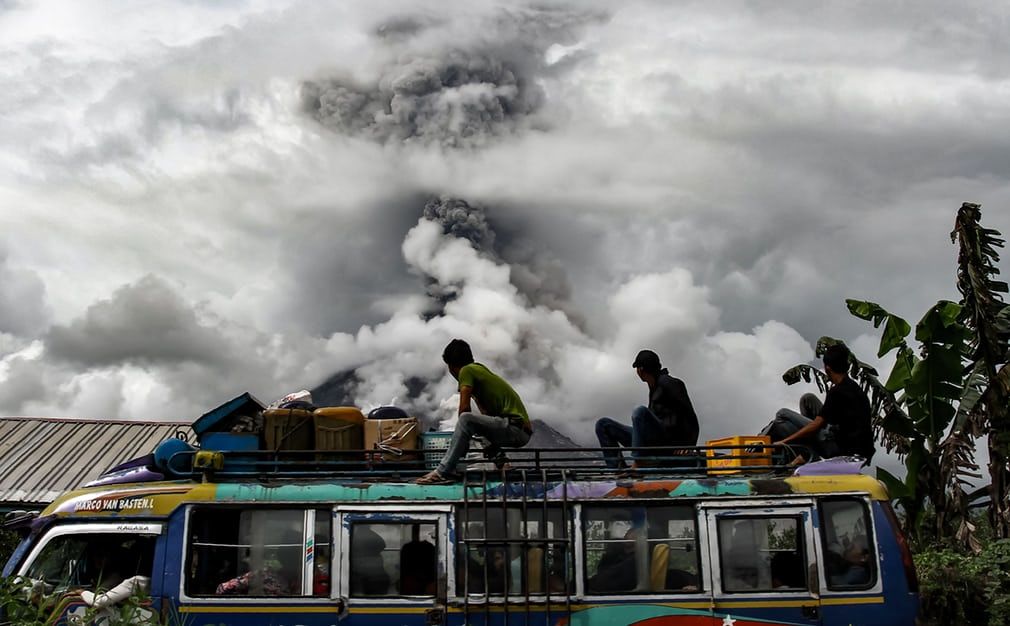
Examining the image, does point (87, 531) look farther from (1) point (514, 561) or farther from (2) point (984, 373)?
(2) point (984, 373)

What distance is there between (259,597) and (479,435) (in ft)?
7.84

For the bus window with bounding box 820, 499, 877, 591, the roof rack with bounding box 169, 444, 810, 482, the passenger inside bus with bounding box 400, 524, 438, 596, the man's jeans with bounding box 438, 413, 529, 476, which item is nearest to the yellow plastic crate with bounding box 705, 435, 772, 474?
the roof rack with bounding box 169, 444, 810, 482

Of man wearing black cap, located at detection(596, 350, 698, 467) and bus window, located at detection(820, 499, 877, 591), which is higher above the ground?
man wearing black cap, located at detection(596, 350, 698, 467)

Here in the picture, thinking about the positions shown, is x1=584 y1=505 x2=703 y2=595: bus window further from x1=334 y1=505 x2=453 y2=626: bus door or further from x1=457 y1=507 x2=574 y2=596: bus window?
x1=334 y1=505 x2=453 y2=626: bus door

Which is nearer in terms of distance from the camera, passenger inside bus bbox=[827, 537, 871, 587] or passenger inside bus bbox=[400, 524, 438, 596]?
passenger inside bus bbox=[827, 537, 871, 587]

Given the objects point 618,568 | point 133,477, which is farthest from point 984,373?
point 133,477

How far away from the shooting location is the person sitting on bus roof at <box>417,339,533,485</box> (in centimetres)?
858

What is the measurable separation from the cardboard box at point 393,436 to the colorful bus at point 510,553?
35.3 inches

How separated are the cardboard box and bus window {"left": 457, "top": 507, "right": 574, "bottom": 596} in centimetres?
135

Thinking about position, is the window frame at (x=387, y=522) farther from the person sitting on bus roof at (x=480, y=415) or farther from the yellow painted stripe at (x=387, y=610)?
the person sitting on bus roof at (x=480, y=415)

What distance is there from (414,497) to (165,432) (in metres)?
18.4

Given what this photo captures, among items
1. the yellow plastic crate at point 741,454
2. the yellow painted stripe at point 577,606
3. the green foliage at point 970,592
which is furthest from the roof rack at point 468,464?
the green foliage at point 970,592

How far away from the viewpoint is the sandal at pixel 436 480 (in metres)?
8.45

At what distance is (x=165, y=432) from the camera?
24734 millimetres
